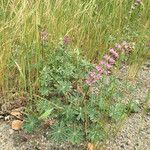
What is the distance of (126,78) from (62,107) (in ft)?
1.81

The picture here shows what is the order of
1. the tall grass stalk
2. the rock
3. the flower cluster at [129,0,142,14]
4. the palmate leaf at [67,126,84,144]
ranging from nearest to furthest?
1. the palmate leaf at [67,126,84,144]
2. the rock
3. the tall grass stalk
4. the flower cluster at [129,0,142,14]

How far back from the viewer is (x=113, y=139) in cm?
214

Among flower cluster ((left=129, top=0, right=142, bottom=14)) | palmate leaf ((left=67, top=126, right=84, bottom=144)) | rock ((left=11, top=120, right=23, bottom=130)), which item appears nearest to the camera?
palmate leaf ((left=67, top=126, right=84, bottom=144))

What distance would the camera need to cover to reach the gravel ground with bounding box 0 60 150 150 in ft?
6.86

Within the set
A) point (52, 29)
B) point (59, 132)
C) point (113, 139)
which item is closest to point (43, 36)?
point (52, 29)

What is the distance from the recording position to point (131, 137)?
2162mm

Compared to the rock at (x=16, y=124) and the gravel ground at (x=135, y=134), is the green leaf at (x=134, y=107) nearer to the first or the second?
the gravel ground at (x=135, y=134)

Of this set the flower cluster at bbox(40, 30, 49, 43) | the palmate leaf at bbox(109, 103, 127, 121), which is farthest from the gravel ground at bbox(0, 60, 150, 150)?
the flower cluster at bbox(40, 30, 49, 43)

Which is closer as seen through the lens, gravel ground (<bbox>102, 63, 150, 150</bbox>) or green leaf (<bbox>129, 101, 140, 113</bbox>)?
gravel ground (<bbox>102, 63, 150, 150</bbox>)

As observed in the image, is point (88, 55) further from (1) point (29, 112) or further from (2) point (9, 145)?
(2) point (9, 145)

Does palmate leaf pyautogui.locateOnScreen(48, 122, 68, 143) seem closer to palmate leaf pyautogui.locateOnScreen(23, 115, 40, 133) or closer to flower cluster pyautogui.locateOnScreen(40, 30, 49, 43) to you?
palmate leaf pyautogui.locateOnScreen(23, 115, 40, 133)

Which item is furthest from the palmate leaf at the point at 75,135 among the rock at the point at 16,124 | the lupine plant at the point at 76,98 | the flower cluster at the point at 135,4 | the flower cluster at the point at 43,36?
the flower cluster at the point at 135,4

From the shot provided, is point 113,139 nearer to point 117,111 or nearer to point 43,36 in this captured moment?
point 117,111

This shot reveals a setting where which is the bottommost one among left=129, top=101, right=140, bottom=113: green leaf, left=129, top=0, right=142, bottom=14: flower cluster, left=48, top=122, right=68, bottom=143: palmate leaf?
left=48, top=122, right=68, bottom=143: palmate leaf
